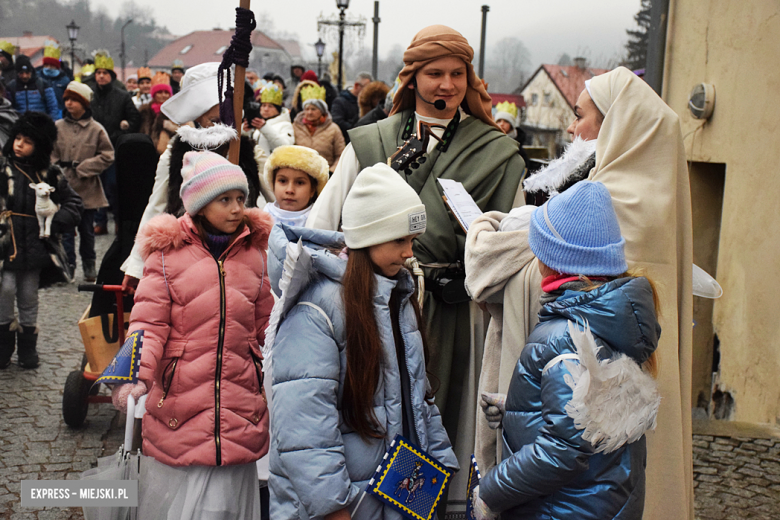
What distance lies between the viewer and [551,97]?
166ft

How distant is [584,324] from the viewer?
6.19ft

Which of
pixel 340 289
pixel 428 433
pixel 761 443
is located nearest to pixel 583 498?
pixel 428 433

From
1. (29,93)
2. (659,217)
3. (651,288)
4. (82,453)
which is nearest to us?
(651,288)

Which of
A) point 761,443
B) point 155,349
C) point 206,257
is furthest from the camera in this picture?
point 761,443

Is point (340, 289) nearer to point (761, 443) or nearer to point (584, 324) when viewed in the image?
point (584, 324)

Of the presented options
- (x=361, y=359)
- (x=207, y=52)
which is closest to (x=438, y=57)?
(x=361, y=359)

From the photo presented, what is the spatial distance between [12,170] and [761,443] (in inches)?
224

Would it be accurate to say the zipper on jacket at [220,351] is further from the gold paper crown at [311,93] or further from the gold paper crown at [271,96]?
the gold paper crown at [311,93]

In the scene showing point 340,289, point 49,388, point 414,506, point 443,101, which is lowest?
point 49,388

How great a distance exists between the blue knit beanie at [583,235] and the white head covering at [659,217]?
476 mm

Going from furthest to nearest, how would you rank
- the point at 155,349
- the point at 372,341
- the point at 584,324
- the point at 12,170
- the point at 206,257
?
the point at 12,170 < the point at 206,257 < the point at 155,349 < the point at 372,341 < the point at 584,324

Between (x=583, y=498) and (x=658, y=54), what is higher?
(x=658, y=54)

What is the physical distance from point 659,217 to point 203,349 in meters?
1.79

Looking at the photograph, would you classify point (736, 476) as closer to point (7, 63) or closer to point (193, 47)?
point (7, 63)
